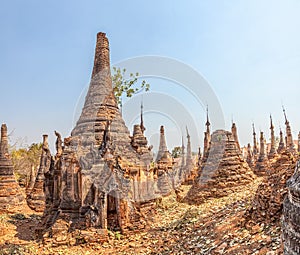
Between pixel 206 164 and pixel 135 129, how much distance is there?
5.15 metres

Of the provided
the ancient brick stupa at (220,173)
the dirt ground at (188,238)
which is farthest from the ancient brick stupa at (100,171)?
the ancient brick stupa at (220,173)

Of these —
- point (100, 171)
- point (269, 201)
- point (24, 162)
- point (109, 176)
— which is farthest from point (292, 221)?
point (24, 162)

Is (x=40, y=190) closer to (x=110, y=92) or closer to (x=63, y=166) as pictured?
(x=63, y=166)

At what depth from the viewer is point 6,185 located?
723 inches

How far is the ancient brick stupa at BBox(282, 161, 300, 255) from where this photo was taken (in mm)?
2520

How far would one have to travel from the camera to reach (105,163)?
39.6 feet

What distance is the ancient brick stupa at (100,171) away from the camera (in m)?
11.6

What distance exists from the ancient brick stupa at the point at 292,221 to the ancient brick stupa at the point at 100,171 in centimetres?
936

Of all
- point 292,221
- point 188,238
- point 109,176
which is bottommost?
point 188,238

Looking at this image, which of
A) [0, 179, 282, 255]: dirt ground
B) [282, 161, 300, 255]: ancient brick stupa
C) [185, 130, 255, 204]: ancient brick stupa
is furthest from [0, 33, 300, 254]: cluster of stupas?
[282, 161, 300, 255]: ancient brick stupa

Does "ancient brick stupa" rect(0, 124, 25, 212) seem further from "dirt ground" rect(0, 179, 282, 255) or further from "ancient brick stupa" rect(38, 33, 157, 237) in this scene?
"ancient brick stupa" rect(38, 33, 157, 237)

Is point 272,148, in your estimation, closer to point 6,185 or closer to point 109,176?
point 109,176

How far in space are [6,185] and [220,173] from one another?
14.0 metres

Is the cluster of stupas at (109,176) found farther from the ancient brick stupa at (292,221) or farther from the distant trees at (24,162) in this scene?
the distant trees at (24,162)
